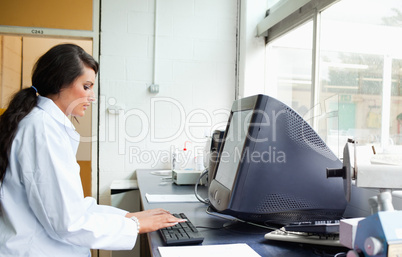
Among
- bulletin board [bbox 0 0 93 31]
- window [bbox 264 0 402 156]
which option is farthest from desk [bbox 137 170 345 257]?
bulletin board [bbox 0 0 93 31]

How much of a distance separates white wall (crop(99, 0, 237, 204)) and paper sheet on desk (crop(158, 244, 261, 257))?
182 cm

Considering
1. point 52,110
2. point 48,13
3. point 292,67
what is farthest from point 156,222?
point 48,13

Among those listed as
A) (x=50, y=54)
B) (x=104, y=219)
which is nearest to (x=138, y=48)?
(x=50, y=54)

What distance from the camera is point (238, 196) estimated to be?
1085mm

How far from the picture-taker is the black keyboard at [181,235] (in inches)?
41.1

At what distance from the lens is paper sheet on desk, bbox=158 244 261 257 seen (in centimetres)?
95

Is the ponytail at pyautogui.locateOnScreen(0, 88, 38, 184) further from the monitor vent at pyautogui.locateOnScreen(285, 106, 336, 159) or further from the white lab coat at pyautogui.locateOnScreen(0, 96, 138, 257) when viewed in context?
the monitor vent at pyautogui.locateOnScreen(285, 106, 336, 159)

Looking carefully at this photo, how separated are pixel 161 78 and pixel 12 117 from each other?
1.86 metres

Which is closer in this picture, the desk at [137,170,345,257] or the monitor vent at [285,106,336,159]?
the desk at [137,170,345,257]

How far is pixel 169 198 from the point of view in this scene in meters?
1.72

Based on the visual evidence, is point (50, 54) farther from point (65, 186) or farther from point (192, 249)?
point (192, 249)

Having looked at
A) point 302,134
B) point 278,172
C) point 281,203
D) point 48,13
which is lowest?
point 281,203

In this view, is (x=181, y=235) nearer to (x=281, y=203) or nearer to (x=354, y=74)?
(x=281, y=203)

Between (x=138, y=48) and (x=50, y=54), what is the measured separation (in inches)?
64.0
